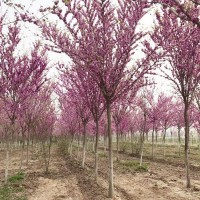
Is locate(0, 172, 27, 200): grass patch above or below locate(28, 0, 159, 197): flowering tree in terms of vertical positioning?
below

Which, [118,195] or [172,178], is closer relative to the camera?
[118,195]

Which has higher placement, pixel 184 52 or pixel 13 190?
pixel 184 52

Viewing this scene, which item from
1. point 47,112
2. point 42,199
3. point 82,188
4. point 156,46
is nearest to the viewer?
point 42,199

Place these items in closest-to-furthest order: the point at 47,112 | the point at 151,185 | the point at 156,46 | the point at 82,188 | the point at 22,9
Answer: the point at 22,9, the point at 156,46, the point at 82,188, the point at 151,185, the point at 47,112

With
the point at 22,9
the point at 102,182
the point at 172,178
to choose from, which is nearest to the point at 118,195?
the point at 102,182

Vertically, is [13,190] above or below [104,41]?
below

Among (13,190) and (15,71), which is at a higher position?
(15,71)

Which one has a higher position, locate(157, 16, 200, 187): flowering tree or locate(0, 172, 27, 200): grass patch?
locate(157, 16, 200, 187): flowering tree

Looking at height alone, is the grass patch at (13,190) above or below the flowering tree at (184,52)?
below

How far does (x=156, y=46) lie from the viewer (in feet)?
34.6

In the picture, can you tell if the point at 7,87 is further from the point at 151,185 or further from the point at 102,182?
the point at 151,185

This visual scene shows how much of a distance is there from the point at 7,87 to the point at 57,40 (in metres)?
3.25

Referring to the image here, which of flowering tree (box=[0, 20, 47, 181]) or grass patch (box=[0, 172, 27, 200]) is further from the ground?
flowering tree (box=[0, 20, 47, 181])

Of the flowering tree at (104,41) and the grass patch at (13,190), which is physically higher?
the flowering tree at (104,41)
